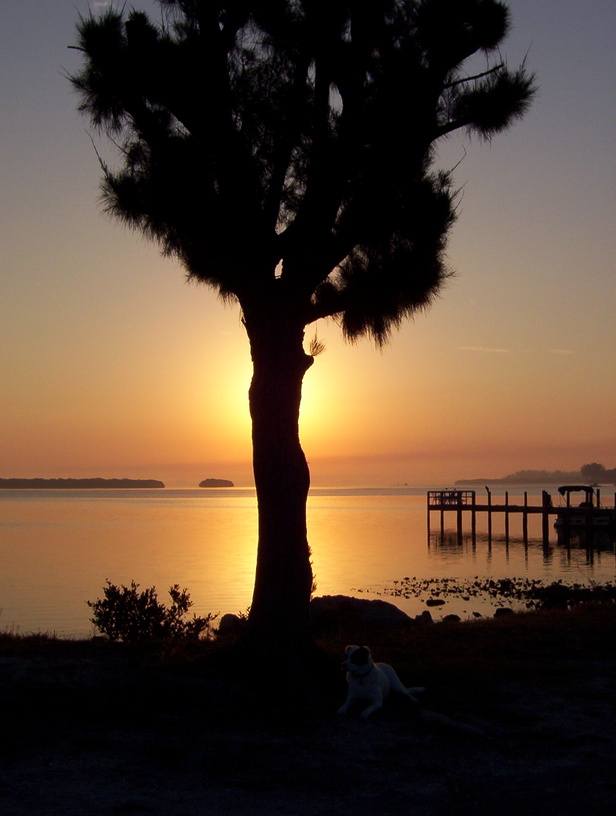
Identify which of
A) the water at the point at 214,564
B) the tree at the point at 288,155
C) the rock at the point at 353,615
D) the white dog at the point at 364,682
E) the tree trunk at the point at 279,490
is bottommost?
the water at the point at 214,564

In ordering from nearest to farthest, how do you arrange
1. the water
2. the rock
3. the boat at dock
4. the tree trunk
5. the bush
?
the tree trunk → the bush → the rock → the water → the boat at dock

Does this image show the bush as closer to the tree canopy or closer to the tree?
the tree

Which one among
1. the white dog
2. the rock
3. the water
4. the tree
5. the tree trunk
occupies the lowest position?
the water

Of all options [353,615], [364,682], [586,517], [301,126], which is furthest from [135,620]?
[586,517]

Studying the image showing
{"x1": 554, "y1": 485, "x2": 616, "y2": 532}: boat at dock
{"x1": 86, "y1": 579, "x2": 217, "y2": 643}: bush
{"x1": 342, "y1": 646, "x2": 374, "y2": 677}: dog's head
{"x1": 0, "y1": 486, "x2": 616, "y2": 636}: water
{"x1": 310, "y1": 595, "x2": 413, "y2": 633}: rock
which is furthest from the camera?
{"x1": 554, "y1": 485, "x2": 616, "y2": 532}: boat at dock

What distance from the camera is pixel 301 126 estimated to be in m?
10.6

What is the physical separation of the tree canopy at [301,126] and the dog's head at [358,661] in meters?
4.03

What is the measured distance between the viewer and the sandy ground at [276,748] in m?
5.93

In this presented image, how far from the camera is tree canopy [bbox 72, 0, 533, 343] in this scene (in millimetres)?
9898

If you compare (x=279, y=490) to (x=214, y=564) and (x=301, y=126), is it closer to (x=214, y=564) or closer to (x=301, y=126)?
(x=301, y=126)

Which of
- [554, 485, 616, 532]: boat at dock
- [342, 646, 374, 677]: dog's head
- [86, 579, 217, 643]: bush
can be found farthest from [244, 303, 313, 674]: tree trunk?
[554, 485, 616, 532]: boat at dock

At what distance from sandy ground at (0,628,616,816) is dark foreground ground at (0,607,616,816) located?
2 cm

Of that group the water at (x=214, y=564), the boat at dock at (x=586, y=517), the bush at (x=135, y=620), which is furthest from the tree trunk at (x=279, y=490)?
the boat at dock at (x=586, y=517)

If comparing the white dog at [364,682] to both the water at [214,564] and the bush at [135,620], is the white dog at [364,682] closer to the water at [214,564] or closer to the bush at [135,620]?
the bush at [135,620]
